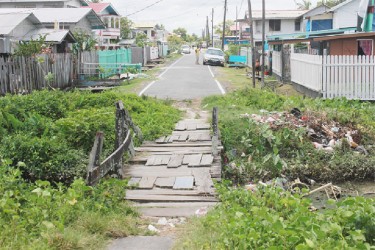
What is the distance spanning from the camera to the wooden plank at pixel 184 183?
8914mm

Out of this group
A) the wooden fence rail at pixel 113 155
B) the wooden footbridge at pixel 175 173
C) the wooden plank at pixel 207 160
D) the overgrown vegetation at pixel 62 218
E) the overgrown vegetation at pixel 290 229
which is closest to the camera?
the overgrown vegetation at pixel 290 229

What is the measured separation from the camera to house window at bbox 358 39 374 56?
74.3ft

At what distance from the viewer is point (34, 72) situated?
71.1 feet

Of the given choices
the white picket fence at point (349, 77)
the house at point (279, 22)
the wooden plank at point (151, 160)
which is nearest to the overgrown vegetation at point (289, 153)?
the wooden plank at point (151, 160)

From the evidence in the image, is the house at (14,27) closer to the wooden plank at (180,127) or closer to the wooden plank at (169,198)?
the wooden plank at (180,127)

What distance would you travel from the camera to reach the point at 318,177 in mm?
11703

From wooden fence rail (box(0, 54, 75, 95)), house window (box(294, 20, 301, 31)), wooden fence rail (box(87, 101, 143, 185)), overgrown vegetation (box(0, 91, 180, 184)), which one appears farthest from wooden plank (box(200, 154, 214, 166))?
house window (box(294, 20, 301, 31))

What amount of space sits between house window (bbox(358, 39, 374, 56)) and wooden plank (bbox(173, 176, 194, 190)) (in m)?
15.9

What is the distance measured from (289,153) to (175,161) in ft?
10.4

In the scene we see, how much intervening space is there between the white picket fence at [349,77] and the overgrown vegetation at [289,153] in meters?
3.62

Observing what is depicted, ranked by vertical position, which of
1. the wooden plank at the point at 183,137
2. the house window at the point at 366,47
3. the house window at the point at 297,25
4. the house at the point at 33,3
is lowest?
the wooden plank at the point at 183,137

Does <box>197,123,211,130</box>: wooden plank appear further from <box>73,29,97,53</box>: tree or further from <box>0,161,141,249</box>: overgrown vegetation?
<box>73,29,97,53</box>: tree

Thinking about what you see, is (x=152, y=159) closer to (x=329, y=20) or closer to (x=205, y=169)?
(x=205, y=169)

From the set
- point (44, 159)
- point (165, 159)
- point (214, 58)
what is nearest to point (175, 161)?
point (165, 159)
